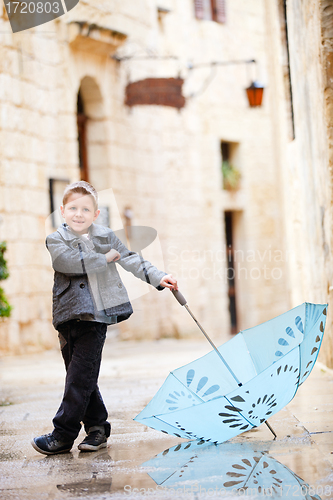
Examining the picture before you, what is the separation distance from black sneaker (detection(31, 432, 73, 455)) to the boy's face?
1087 mm

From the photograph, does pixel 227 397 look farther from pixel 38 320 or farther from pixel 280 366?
pixel 38 320

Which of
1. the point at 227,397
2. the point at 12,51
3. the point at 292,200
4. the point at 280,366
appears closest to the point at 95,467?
the point at 227,397

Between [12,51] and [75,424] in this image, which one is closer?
[75,424]

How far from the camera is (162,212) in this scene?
1296cm

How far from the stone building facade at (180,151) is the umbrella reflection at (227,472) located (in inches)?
35.7

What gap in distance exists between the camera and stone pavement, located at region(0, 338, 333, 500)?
2.62m

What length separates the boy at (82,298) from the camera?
3.33m

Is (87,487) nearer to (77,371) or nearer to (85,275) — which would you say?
(77,371)

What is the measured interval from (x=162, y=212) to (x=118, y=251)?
9.44m

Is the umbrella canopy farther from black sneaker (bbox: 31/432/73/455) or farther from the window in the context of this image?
the window

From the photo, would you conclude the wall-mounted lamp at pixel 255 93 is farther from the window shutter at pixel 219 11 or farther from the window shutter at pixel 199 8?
the window shutter at pixel 219 11

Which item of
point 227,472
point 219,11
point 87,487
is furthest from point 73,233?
point 219,11

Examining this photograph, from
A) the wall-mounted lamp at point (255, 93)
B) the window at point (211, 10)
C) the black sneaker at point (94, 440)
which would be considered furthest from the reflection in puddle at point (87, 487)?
the window at point (211, 10)

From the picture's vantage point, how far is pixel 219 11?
1574 cm
